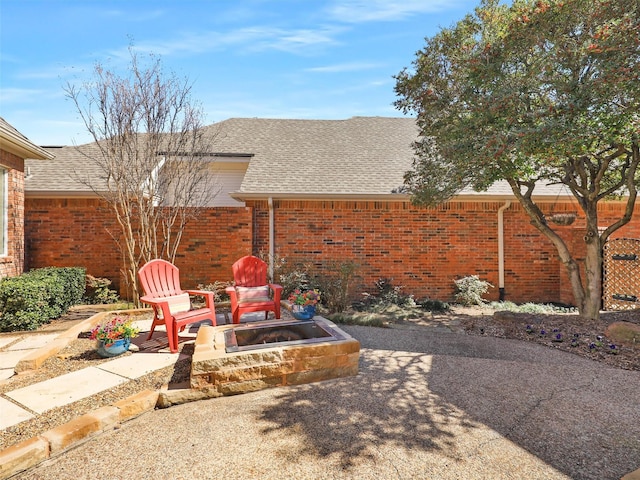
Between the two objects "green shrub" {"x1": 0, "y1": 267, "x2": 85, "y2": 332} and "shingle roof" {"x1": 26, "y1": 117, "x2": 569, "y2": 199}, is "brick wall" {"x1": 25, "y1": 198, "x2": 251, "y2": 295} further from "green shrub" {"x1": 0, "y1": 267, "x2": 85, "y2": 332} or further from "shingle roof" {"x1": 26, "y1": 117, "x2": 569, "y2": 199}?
"green shrub" {"x1": 0, "y1": 267, "x2": 85, "y2": 332}

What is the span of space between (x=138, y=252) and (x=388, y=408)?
6.90 m

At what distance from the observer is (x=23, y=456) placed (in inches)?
90.6

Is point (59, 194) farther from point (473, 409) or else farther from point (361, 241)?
point (473, 409)

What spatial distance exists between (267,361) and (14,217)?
21.8 feet

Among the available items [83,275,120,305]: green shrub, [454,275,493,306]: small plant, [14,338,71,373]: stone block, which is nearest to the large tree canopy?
[454,275,493,306]: small plant

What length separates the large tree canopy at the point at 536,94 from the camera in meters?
4.46

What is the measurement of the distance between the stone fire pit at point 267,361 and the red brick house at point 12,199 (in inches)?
212

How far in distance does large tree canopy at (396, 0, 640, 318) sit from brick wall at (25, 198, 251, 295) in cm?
453

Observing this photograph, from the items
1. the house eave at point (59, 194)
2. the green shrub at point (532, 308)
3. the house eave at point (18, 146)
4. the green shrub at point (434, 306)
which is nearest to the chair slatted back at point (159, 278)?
the house eave at point (18, 146)

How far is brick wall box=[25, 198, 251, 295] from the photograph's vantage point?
8086 mm

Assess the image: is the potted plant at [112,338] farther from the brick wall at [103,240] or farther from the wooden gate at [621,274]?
the wooden gate at [621,274]

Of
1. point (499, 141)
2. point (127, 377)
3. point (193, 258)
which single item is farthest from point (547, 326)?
point (193, 258)

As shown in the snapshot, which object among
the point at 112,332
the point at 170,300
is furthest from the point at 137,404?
the point at 170,300

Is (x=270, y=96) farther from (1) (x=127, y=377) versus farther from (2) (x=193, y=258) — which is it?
(1) (x=127, y=377)
